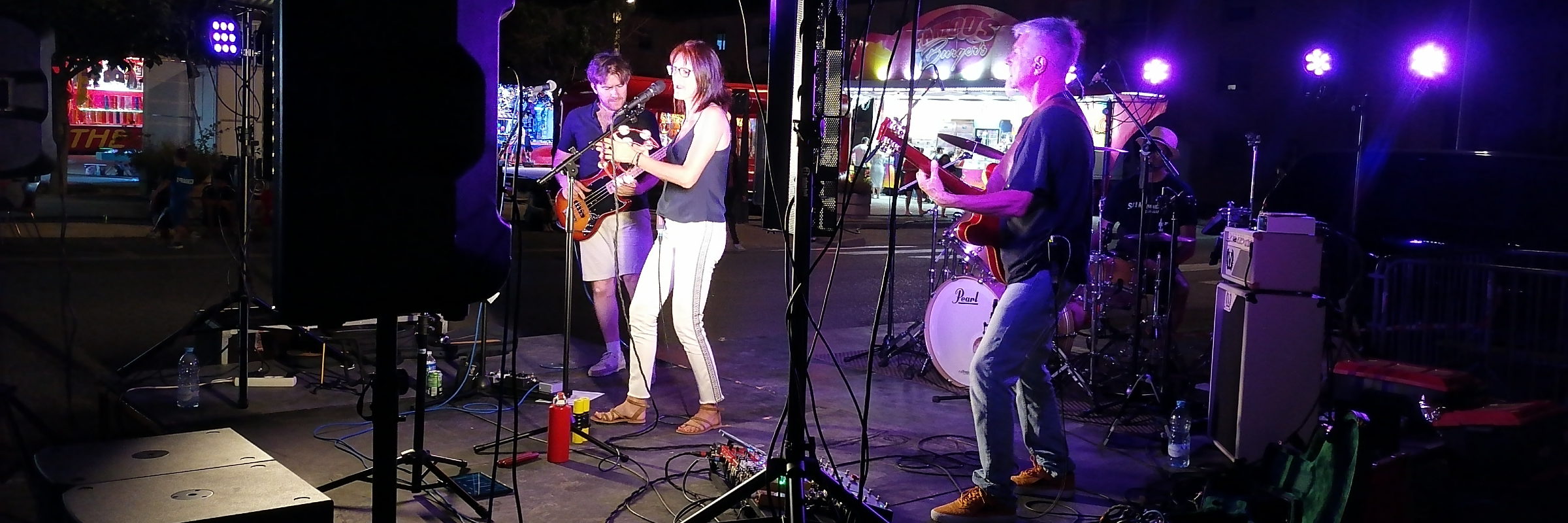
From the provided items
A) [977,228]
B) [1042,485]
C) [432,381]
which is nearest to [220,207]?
[432,381]

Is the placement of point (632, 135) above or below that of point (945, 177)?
above

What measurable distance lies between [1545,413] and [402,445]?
5526 millimetres

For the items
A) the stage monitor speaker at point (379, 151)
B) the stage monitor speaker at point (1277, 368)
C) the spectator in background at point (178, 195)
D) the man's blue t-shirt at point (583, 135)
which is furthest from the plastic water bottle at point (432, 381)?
the spectator in background at point (178, 195)

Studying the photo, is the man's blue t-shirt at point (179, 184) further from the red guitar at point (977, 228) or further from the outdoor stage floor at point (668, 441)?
the red guitar at point (977, 228)

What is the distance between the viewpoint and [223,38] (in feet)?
30.4

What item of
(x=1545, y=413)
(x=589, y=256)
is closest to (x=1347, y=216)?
(x=1545, y=413)

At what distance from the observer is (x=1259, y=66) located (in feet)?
111

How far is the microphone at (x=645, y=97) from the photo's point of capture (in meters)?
5.32

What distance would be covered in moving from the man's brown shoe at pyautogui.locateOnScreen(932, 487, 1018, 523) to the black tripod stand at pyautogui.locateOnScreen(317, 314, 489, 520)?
73.3 inches

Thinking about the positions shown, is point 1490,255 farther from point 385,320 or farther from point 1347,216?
point 385,320

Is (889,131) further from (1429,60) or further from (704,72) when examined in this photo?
(1429,60)

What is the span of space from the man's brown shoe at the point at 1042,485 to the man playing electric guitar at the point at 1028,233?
33 centimetres

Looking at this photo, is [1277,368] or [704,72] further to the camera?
[704,72]

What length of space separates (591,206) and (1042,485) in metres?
3.33
